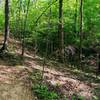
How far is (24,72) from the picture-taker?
45.6 ft

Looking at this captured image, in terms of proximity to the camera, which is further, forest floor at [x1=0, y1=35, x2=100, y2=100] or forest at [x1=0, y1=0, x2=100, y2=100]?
forest at [x1=0, y1=0, x2=100, y2=100]

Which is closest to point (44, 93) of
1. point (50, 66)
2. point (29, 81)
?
point (29, 81)

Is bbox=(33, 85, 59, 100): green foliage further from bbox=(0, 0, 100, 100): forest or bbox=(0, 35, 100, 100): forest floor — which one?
bbox=(0, 35, 100, 100): forest floor

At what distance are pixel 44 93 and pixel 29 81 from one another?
1.09 metres

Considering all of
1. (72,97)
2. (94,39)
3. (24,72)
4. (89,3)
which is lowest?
(72,97)

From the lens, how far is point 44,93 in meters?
12.4

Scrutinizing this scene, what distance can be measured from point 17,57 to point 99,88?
4.70 metres

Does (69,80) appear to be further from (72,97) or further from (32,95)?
(32,95)

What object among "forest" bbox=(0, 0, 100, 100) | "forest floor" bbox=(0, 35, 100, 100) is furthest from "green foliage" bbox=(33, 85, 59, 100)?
"forest floor" bbox=(0, 35, 100, 100)

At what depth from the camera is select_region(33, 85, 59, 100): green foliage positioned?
1227cm

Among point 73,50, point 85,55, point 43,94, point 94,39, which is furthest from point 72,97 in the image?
point 85,55

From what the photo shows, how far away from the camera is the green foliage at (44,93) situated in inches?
483

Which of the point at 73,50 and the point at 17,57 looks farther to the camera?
the point at 73,50

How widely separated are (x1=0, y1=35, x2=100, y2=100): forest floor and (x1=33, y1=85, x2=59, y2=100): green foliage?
10.4 inches
